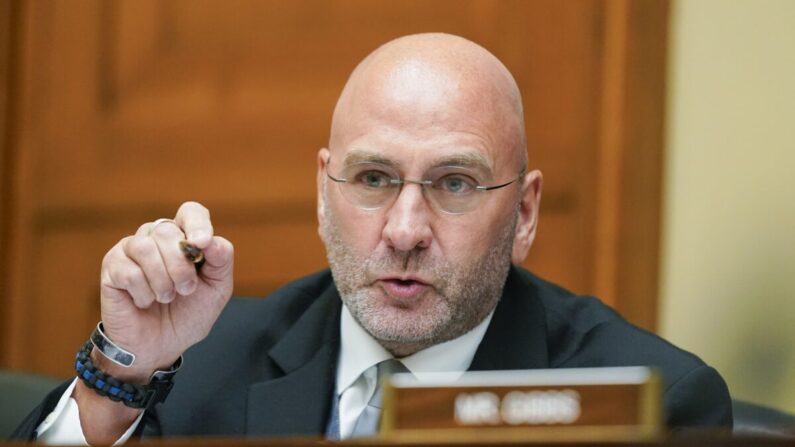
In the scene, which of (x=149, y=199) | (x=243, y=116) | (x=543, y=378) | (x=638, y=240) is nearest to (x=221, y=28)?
(x=243, y=116)

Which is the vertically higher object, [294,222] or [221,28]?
[221,28]

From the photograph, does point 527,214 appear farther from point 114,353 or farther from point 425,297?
point 114,353

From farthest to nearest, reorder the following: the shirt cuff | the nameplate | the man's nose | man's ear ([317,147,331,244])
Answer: man's ear ([317,147,331,244]) → the man's nose → the shirt cuff → the nameplate

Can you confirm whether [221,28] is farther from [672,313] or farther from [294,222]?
[672,313]

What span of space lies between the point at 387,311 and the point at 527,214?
451 millimetres

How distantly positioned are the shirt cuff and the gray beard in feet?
1.46

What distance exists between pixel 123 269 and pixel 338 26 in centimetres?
177

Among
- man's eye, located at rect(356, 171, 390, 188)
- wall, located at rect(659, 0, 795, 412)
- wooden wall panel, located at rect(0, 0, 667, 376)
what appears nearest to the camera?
man's eye, located at rect(356, 171, 390, 188)

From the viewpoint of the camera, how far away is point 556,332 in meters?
2.51

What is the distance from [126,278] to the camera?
2.10 meters

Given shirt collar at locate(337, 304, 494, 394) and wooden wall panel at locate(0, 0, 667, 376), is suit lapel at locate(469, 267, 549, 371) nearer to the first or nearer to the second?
shirt collar at locate(337, 304, 494, 394)

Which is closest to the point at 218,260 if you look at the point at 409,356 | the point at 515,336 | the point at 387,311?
the point at 387,311

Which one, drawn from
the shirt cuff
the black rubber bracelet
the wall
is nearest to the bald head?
the black rubber bracelet

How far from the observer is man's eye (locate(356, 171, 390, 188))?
238 cm
